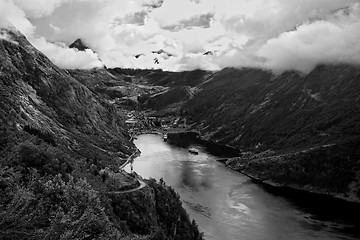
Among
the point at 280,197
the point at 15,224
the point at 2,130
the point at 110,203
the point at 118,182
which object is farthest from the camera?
the point at 280,197

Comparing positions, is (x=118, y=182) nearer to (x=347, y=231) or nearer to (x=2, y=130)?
(x=2, y=130)

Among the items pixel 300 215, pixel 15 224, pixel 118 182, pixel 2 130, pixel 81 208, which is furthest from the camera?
pixel 300 215

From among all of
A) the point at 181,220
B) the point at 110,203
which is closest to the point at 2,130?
the point at 110,203

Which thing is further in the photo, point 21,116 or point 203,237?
point 21,116

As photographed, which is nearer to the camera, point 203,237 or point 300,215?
point 203,237

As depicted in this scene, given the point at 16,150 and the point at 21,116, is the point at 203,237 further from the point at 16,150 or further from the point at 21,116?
the point at 21,116

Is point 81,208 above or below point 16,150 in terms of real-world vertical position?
below

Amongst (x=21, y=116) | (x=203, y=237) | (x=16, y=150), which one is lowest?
(x=203, y=237)

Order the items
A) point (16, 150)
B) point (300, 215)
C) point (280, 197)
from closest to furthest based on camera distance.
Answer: point (16, 150)
point (300, 215)
point (280, 197)

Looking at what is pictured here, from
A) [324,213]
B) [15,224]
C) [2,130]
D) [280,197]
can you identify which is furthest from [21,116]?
[15,224]
